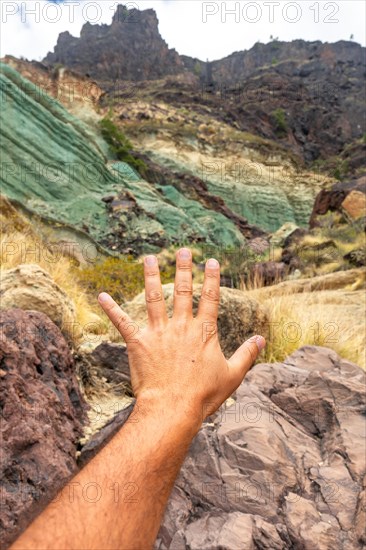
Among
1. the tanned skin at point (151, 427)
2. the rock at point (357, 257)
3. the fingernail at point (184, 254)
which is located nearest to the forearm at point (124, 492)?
the tanned skin at point (151, 427)

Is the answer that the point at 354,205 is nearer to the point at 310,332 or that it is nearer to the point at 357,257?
the point at 357,257

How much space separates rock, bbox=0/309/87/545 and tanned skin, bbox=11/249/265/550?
1.03m

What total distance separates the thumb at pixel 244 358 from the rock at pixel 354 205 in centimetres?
1590

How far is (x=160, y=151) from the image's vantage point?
2848cm

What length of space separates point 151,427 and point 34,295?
2.41 m

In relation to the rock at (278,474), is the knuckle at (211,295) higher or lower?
higher

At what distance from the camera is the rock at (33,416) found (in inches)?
74.9

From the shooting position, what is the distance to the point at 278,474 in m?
2.03

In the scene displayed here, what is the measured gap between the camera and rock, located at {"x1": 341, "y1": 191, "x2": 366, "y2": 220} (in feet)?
52.4

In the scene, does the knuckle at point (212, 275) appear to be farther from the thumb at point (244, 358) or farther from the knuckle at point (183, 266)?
the thumb at point (244, 358)

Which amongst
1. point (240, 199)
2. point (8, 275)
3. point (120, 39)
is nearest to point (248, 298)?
point (8, 275)

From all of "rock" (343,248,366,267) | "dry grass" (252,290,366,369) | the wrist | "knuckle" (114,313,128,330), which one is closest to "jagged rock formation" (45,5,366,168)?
"rock" (343,248,366,267)

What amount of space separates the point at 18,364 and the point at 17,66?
89.6 feet

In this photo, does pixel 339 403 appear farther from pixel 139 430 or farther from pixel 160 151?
pixel 160 151
